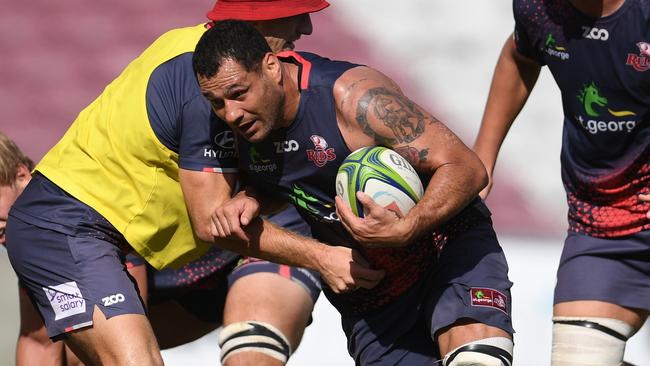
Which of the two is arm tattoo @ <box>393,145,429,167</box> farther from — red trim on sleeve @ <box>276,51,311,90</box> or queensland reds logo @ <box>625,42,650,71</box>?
queensland reds logo @ <box>625,42,650,71</box>

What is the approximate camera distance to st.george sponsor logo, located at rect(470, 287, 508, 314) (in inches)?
176

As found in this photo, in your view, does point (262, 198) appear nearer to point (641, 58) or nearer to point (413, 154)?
point (413, 154)

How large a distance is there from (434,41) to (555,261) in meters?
2.61

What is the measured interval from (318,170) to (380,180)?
413 mm

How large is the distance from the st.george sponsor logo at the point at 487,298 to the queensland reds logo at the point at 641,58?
1096 mm

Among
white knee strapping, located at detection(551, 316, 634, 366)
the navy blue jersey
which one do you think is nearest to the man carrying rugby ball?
the navy blue jersey

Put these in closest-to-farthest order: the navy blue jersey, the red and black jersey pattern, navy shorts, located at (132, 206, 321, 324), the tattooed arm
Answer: the tattooed arm → the navy blue jersey → the red and black jersey pattern → navy shorts, located at (132, 206, 321, 324)

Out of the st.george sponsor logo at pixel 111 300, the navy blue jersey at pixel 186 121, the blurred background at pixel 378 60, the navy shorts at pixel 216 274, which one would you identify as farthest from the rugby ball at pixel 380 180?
the blurred background at pixel 378 60

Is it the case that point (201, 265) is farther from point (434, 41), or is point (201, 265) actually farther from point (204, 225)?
point (434, 41)

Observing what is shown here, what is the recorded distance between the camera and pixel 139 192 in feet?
16.4

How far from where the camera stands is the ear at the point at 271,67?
4398 millimetres

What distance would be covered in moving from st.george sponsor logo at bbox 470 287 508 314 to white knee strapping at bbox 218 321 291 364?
4.25ft

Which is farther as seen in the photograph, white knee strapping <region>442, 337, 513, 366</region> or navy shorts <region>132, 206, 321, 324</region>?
navy shorts <region>132, 206, 321, 324</region>

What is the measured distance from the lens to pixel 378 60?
31.8 feet
